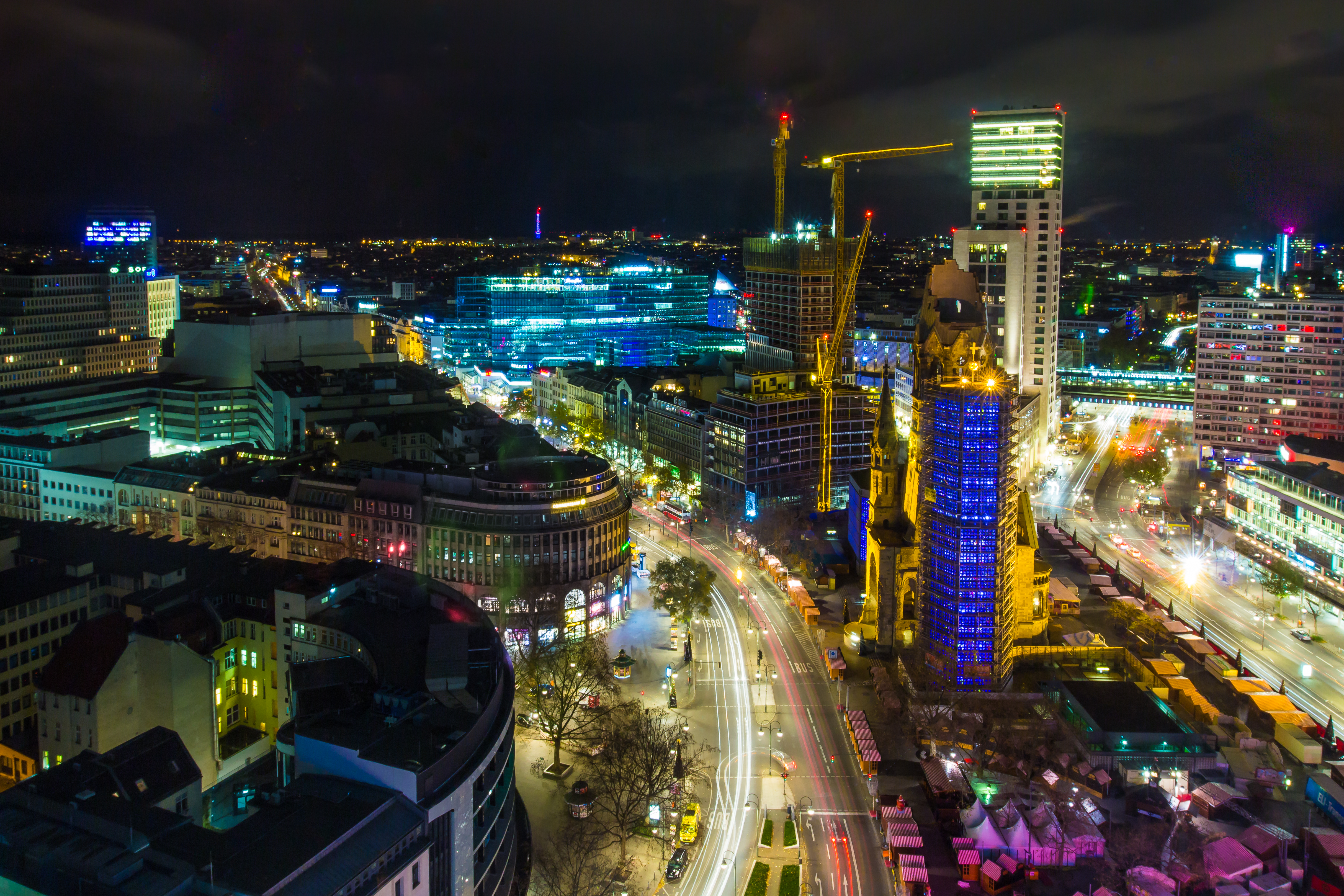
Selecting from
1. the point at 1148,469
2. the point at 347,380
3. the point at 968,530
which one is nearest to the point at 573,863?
the point at 968,530

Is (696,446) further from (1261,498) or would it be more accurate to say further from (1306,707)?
(1306,707)

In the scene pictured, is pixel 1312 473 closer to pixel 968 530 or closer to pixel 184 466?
pixel 968 530

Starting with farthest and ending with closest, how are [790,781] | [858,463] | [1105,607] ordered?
[858,463], [1105,607], [790,781]

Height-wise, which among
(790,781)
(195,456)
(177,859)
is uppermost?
(195,456)

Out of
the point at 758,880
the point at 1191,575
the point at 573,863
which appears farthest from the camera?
the point at 1191,575

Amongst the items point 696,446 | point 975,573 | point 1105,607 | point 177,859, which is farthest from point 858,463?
point 177,859

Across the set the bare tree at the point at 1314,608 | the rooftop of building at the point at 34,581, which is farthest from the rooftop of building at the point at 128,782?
the bare tree at the point at 1314,608

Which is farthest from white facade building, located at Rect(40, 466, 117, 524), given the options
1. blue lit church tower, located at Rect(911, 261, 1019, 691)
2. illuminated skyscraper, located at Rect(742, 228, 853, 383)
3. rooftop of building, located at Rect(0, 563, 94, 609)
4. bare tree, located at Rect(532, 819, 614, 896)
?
illuminated skyscraper, located at Rect(742, 228, 853, 383)

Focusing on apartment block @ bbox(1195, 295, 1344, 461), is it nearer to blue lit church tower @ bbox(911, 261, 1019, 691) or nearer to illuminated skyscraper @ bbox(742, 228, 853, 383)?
illuminated skyscraper @ bbox(742, 228, 853, 383)
